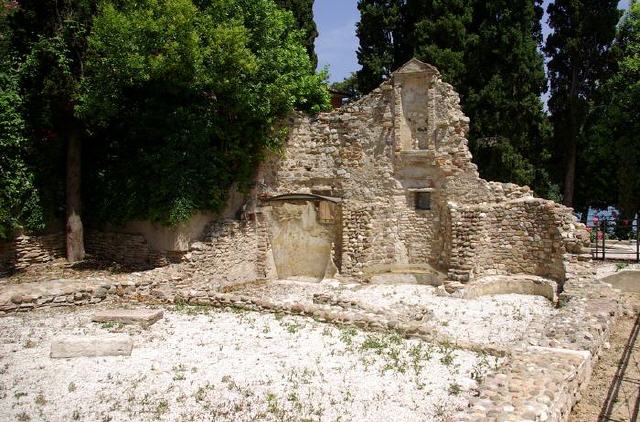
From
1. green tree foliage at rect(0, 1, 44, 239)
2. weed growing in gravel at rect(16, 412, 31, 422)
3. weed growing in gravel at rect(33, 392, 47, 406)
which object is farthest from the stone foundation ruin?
weed growing in gravel at rect(16, 412, 31, 422)

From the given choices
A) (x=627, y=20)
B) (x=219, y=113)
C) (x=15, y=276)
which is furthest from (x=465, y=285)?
(x=627, y=20)

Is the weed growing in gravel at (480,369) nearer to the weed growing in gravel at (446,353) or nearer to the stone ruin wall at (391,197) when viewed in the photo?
the weed growing in gravel at (446,353)

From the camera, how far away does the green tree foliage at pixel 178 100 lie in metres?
12.7

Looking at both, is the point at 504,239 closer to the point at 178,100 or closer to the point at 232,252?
the point at 232,252

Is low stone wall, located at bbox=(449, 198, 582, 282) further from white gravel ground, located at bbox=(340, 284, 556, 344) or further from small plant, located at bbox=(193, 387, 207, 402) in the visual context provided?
small plant, located at bbox=(193, 387, 207, 402)

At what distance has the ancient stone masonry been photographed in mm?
14391

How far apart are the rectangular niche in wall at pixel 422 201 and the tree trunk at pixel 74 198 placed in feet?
31.9

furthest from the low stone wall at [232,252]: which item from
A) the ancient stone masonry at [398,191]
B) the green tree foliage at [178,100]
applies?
the green tree foliage at [178,100]

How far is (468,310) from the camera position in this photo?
11.9 metres

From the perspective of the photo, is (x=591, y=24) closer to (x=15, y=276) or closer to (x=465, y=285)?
(x=465, y=285)

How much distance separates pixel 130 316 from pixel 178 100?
6.51 metres

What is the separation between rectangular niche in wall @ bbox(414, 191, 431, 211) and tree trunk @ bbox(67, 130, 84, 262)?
972 cm

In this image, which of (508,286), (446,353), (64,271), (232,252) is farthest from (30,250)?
(508,286)

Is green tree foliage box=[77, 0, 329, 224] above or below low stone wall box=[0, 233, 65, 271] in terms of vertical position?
above
